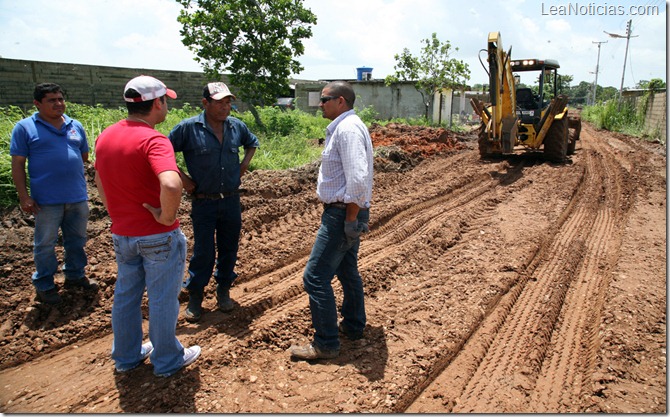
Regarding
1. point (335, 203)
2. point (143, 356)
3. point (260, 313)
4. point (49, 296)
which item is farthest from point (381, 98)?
point (143, 356)

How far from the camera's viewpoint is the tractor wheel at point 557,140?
12.1m

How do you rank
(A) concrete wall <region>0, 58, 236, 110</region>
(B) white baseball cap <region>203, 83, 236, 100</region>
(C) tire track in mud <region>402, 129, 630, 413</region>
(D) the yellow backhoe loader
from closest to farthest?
(C) tire track in mud <region>402, 129, 630, 413</region> → (B) white baseball cap <region>203, 83, 236, 100</region> → (D) the yellow backhoe loader → (A) concrete wall <region>0, 58, 236, 110</region>

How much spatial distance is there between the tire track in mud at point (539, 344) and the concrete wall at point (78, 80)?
48.4ft

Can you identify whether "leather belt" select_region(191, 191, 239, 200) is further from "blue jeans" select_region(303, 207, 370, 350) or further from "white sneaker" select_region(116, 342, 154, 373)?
"white sneaker" select_region(116, 342, 154, 373)

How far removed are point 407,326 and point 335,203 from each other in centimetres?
139

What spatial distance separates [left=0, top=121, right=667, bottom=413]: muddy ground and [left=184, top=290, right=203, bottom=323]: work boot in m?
0.09

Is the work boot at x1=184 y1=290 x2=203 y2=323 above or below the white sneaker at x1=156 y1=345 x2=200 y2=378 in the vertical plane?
above

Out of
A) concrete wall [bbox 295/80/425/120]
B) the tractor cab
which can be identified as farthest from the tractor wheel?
concrete wall [bbox 295/80/425/120]

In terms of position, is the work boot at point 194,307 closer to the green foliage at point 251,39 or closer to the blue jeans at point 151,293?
the blue jeans at point 151,293

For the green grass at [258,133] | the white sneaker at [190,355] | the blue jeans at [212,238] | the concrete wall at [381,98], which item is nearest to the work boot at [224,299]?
the blue jeans at [212,238]

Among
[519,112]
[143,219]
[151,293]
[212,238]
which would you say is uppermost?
[519,112]

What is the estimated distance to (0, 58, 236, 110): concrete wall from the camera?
1324 cm

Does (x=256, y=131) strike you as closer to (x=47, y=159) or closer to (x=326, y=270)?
(x=47, y=159)

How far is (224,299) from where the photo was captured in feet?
13.6
